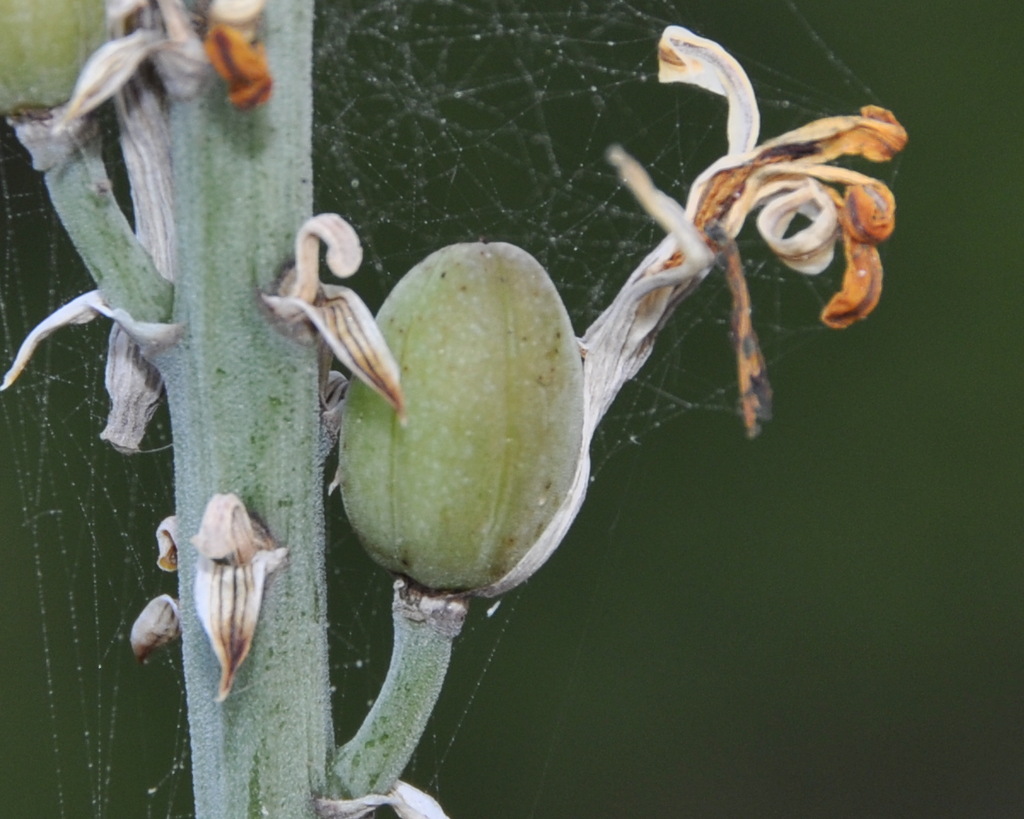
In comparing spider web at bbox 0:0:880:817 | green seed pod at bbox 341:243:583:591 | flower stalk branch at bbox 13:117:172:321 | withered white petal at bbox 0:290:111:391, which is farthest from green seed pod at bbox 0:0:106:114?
spider web at bbox 0:0:880:817

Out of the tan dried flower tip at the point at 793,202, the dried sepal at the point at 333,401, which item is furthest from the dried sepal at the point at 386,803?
the tan dried flower tip at the point at 793,202

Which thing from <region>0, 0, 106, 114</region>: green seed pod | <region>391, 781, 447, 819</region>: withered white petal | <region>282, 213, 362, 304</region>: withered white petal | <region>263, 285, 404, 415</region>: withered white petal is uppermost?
<region>0, 0, 106, 114</region>: green seed pod

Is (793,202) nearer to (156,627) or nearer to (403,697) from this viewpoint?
(403,697)

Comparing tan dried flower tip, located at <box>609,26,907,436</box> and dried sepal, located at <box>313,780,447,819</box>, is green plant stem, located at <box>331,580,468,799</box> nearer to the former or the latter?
dried sepal, located at <box>313,780,447,819</box>

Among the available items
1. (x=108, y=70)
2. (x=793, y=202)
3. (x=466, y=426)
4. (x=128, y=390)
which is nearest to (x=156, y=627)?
(x=128, y=390)

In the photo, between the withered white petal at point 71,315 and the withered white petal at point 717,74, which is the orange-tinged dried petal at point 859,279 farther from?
the withered white petal at point 71,315


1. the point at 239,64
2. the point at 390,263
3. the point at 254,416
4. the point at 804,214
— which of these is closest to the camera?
the point at 239,64
